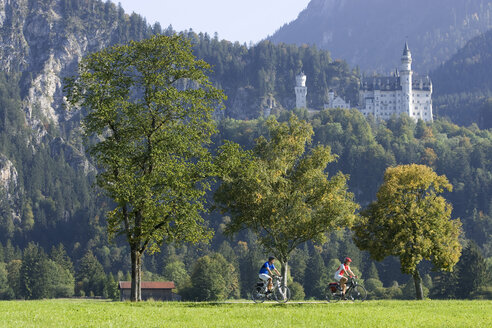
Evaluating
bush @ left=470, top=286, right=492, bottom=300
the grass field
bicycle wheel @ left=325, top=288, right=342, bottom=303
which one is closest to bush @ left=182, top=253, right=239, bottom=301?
bush @ left=470, top=286, right=492, bottom=300

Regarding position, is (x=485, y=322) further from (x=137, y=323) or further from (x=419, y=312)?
(x=137, y=323)

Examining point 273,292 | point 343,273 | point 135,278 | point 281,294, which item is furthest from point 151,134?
point 343,273

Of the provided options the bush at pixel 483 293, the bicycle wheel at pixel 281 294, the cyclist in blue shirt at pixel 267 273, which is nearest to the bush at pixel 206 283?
the bush at pixel 483 293

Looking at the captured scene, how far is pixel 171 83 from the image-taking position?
56.6 meters

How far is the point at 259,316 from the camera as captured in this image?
3638 centimetres

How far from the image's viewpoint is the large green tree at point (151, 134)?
5309 centimetres

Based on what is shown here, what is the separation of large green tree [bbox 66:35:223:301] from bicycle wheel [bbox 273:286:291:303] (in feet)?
34.9

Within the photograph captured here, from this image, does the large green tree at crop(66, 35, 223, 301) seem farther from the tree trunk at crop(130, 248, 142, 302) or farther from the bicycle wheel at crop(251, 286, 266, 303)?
the bicycle wheel at crop(251, 286, 266, 303)

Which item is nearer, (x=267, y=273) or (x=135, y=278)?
(x=267, y=273)

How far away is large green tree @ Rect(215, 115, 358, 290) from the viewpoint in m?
54.9

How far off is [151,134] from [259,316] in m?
21.7

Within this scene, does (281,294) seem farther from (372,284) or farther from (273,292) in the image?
(372,284)

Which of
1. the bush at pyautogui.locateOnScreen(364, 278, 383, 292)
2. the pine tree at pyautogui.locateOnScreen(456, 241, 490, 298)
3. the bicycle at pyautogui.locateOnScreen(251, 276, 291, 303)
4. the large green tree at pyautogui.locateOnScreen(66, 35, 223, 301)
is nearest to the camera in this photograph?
the bicycle at pyautogui.locateOnScreen(251, 276, 291, 303)

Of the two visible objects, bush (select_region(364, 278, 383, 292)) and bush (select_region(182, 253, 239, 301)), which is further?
bush (select_region(364, 278, 383, 292))
